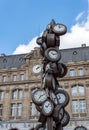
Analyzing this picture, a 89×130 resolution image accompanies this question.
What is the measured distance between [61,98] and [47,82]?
1.11 meters

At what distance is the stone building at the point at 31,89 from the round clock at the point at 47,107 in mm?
19275

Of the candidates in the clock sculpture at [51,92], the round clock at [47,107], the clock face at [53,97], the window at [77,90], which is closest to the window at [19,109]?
the window at [77,90]

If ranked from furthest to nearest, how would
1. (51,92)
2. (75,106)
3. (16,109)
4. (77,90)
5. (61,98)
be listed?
(16,109)
(77,90)
(75,106)
(61,98)
(51,92)

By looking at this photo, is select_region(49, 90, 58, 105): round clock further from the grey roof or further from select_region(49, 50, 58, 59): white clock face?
the grey roof

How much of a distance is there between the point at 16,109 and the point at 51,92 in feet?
72.8

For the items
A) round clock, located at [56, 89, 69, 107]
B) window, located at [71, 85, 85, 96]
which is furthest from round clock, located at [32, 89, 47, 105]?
window, located at [71, 85, 85, 96]

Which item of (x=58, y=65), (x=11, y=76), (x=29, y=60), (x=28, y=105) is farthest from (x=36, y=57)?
(x=58, y=65)

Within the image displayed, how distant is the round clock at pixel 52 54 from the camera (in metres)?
12.3

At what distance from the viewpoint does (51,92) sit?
1195 centimetres

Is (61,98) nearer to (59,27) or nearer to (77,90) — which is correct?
(59,27)

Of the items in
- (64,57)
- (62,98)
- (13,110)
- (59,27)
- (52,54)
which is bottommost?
(13,110)

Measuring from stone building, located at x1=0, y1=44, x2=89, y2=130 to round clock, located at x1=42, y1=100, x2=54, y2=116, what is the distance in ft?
63.2

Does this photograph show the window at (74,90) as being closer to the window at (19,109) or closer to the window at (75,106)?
the window at (75,106)

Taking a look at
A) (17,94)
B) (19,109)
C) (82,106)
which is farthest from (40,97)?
(17,94)
